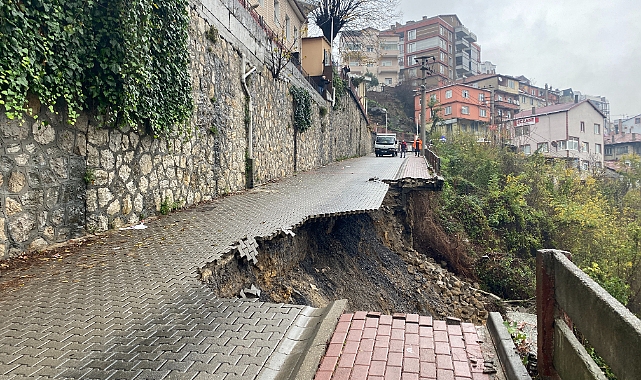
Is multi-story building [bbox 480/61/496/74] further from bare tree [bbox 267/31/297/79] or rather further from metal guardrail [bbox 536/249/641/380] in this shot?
metal guardrail [bbox 536/249/641/380]

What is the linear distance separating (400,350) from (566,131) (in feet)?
166

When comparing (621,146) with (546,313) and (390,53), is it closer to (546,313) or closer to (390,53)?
(390,53)

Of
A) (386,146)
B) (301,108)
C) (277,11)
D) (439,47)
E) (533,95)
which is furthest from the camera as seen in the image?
(533,95)

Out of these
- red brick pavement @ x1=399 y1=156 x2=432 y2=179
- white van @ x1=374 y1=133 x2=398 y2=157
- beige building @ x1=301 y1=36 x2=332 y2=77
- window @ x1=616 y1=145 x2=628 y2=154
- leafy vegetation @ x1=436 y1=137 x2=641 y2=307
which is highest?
beige building @ x1=301 y1=36 x2=332 y2=77

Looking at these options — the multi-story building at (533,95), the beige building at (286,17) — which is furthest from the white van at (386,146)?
the multi-story building at (533,95)

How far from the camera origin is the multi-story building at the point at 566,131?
4616 cm

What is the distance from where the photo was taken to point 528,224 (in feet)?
59.2

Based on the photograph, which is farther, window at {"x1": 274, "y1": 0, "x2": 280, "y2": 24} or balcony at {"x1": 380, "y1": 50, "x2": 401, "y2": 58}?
balcony at {"x1": 380, "y1": 50, "x2": 401, "y2": 58}

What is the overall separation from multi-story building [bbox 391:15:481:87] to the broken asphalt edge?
2583 inches

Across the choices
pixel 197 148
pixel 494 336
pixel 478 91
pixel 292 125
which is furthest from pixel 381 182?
pixel 478 91

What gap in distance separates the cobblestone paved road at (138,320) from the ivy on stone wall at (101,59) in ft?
6.42

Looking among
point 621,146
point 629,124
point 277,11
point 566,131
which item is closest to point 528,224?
point 277,11

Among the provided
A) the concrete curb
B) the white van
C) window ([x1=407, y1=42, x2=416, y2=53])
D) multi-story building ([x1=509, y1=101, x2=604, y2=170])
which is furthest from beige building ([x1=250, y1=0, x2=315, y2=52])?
window ([x1=407, y1=42, x2=416, y2=53])

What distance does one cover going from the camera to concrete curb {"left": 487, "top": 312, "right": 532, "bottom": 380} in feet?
9.82
